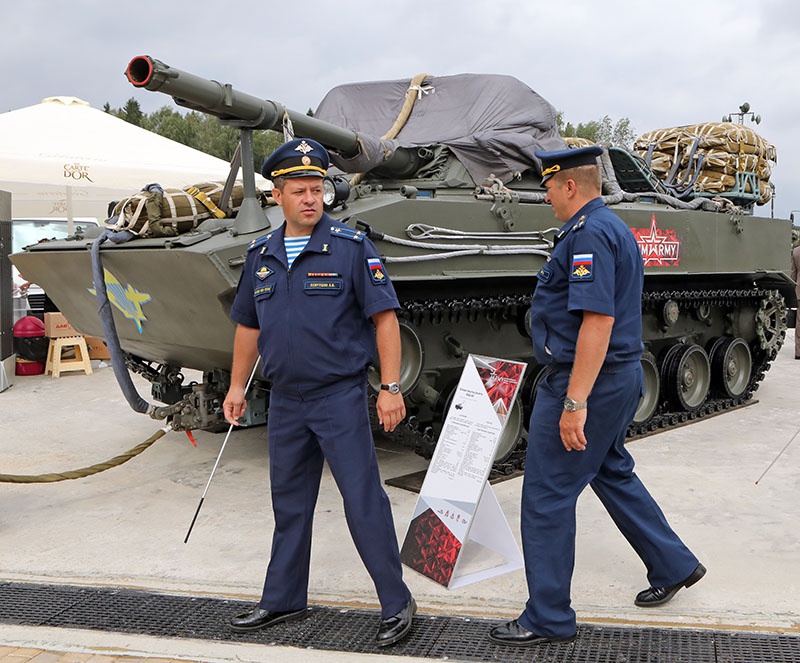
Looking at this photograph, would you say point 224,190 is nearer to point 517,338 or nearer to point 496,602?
point 517,338

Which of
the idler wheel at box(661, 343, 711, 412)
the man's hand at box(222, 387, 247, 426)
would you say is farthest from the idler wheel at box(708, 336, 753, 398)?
the man's hand at box(222, 387, 247, 426)

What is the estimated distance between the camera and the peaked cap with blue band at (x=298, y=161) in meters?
3.47

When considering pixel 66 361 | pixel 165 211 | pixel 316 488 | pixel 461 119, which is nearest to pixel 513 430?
pixel 461 119

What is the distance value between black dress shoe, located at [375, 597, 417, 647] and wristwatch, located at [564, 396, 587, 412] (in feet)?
3.40

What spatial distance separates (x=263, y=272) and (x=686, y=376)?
5.47 metres

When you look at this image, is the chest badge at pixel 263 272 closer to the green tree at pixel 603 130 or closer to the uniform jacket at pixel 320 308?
the uniform jacket at pixel 320 308

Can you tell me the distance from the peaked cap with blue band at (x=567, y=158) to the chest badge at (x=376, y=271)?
0.73 meters

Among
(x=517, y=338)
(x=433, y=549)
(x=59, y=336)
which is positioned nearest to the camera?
(x=433, y=549)

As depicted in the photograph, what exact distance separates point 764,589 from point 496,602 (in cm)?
117

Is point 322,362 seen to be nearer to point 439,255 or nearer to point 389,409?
point 389,409

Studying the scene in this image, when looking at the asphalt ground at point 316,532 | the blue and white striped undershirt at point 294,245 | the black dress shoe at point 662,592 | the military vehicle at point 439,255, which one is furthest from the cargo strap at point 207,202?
the black dress shoe at point 662,592

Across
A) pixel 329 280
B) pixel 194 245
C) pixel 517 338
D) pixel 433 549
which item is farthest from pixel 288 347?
pixel 517 338

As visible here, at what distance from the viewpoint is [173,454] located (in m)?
7.00

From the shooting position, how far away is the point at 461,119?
7055mm
